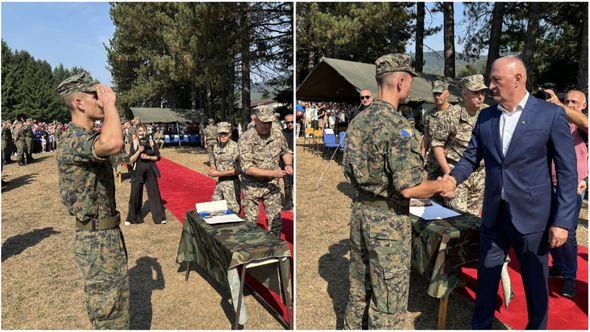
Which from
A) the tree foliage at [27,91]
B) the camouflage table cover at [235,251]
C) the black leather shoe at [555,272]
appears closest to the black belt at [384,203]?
the camouflage table cover at [235,251]

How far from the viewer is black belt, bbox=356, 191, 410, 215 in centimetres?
218

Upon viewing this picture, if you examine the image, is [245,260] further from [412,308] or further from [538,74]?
[538,74]

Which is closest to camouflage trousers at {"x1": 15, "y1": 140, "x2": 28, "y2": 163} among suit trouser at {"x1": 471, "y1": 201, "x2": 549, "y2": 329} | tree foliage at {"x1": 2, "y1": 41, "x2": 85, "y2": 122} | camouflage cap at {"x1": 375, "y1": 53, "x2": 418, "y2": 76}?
camouflage cap at {"x1": 375, "y1": 53, "x2": 418, "y2": 76}

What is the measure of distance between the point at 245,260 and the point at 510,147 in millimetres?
1925

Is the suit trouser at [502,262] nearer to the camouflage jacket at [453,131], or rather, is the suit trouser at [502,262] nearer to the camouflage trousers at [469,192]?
the camouflage trousers at [469,192]

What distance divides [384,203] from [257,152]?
7.38 feet

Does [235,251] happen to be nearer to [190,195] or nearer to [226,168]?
[226,168]

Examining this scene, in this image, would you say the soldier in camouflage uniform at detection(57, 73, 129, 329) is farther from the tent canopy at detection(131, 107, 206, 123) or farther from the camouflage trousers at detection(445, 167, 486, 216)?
the tent canopy at detection(131, 107, 206, 123)

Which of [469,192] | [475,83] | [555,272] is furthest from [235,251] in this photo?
[555,272]

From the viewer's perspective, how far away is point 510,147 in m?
2.30

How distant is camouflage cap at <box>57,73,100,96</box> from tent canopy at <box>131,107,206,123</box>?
24.2m

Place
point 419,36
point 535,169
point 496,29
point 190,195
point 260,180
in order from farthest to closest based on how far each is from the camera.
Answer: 1. point 419,36
2. point 496,29
3. point 190,195
4. point 260,180
5. point 535,169

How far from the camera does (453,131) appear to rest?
3729mm

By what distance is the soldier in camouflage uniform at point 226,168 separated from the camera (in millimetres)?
4551
